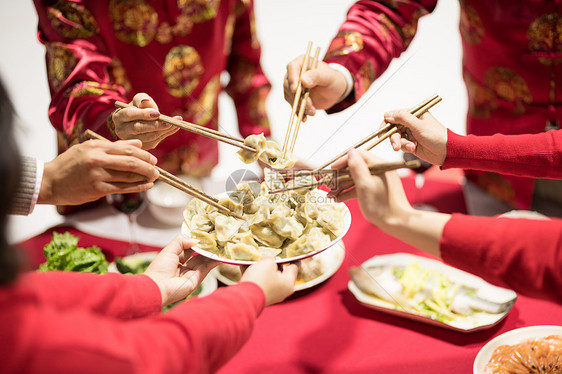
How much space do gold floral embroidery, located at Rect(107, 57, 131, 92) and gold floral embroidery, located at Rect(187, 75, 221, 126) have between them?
1.14ft

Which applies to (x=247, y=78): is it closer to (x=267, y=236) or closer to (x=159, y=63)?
(x=159, y=63)

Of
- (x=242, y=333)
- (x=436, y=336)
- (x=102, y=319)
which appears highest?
(x=102, y=319)

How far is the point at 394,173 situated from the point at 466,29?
134 centimetres

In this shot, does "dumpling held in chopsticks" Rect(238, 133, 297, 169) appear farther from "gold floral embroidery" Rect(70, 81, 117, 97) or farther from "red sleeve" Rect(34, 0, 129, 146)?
"gold floral embroidery" Rect(70, 81, 117, 97)

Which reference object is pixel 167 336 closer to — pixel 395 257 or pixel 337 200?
pixel 337 200

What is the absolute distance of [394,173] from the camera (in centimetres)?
113

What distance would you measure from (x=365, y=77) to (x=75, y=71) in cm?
124

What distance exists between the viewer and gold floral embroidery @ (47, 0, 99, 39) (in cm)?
197

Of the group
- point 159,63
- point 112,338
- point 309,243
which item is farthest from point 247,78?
point 112,338

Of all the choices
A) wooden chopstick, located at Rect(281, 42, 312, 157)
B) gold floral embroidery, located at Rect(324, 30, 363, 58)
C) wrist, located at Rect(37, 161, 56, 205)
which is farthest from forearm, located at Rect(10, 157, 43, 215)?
gold floral embroidery, located at Rect(324, 30, 363, 58)

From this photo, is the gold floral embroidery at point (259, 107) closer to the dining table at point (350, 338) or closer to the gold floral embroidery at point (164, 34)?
the gold floral embroidery at point (164, 34)

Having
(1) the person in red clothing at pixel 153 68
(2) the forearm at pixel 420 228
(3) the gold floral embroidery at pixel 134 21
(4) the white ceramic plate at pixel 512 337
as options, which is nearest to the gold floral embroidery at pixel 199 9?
(1) the person in red clothing at pixel 153 68

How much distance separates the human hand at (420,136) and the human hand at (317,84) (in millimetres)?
374

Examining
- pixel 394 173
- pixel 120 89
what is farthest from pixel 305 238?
pixel 120 89
